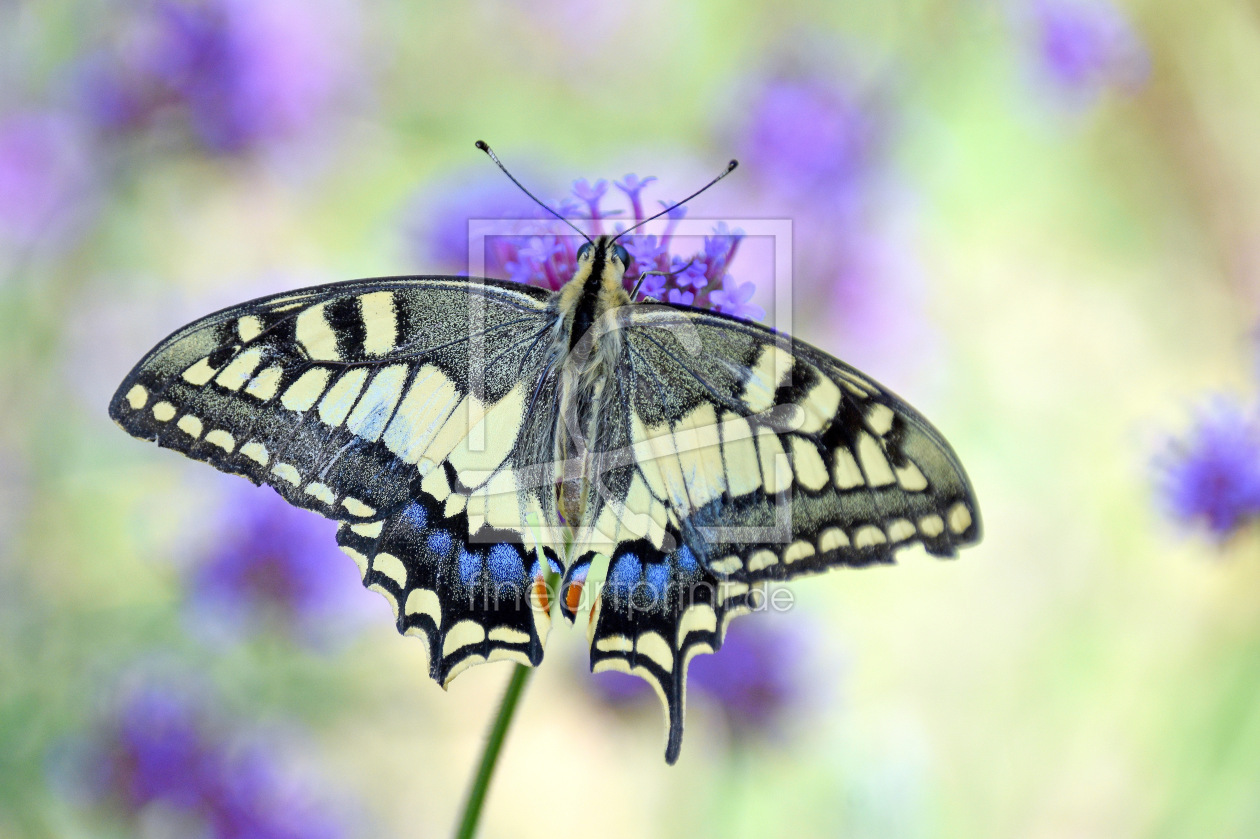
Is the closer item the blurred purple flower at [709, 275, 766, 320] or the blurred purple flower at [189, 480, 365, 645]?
the blurred purple flower at [709, 275, 766, 320]

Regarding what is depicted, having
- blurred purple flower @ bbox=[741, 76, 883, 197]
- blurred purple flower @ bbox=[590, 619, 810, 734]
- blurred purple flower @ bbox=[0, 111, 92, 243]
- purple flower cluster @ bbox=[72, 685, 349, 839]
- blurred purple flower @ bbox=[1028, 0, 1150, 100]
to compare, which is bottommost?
purple flower cluster @ bbox=[72, 685, 349, 839]

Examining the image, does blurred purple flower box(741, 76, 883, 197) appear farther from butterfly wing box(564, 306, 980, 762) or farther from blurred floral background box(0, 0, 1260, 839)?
butterfly wing box(564, 306, 980, 762)

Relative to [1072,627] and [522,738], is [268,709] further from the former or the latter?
[1072,627]

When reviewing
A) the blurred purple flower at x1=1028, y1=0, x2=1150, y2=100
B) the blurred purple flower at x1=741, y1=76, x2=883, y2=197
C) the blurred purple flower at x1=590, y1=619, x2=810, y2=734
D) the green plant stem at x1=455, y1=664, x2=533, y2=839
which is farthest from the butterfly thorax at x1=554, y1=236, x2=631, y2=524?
→ the blurred purple flower at x1=1028, y1=0, x2=1150, y2=100

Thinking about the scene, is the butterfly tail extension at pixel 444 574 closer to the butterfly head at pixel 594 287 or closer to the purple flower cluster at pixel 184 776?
the butterfly head at pixel 594 287

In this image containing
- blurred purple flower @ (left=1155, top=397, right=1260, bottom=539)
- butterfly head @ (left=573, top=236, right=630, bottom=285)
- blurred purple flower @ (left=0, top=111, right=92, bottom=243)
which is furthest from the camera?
blurred purple flower @ (left=0, top=111, right=92, bottom=243)

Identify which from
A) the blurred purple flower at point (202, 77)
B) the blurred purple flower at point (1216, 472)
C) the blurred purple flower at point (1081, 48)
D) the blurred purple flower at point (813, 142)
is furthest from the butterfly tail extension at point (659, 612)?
the blurred purple flower at point (1081, 48)

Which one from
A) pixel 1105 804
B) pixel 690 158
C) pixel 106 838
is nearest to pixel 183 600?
pixel 106 838

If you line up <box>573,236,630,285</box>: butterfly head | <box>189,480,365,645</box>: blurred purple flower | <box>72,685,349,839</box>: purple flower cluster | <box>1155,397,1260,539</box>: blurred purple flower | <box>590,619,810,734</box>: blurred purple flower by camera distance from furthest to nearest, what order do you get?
1. <box>590,619,810,734</box>: blurred purple flower
2. <box>189,480,365,645</box>: blurred purple flower
3. <box>1155,397,1260,539</box>: blurred purple flower
4. <box>72,685,349,839</box>: purple flower cluster
5. <box>573,236,630,285</box>: butterfly head

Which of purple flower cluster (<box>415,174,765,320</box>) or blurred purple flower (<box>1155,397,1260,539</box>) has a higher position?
purple flower cluster (<box>415,174,765,320</box>)
